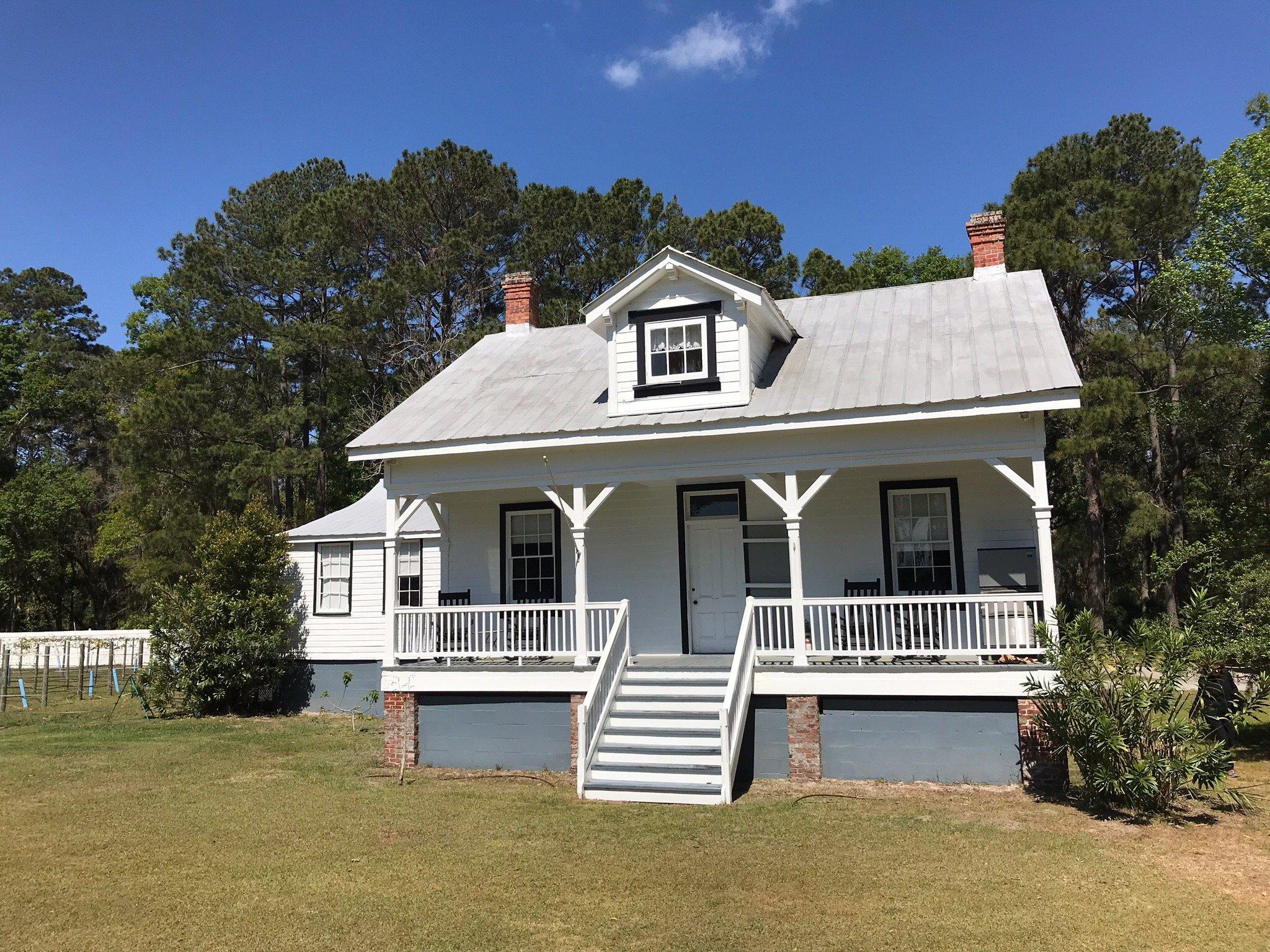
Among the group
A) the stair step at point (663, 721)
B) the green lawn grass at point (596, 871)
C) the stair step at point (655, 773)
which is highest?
the stair step at point (663, 721)

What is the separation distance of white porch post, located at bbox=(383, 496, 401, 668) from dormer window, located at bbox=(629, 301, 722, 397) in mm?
4146

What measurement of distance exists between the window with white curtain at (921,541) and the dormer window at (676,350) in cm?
349

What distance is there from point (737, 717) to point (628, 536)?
4420 mm

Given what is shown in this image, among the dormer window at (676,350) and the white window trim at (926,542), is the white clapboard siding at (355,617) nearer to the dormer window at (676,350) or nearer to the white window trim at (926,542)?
the dormer window at (676,350)

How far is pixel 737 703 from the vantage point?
11.5m

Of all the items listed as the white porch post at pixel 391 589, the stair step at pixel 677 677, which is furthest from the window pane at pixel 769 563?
the white porch post at pixel 391 589

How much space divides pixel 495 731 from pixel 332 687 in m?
8.07

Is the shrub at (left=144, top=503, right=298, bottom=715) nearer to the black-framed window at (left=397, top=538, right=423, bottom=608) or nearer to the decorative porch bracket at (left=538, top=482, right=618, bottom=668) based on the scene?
the black-framed window at (left=397, top=538, right=423, bottom=608)

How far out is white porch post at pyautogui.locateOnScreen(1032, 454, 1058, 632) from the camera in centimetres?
1106

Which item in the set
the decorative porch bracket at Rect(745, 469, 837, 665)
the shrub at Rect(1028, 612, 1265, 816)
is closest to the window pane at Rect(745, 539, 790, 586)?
the decorative porch bracket at Rect(745, 469, 837, 665)

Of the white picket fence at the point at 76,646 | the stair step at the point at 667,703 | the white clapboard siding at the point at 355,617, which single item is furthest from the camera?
the white picket fence at the point at 76,646

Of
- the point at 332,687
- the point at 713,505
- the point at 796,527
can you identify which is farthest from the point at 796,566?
the point at 332,687

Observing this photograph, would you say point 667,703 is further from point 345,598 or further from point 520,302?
point 345,598

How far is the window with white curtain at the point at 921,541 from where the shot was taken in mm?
13562
